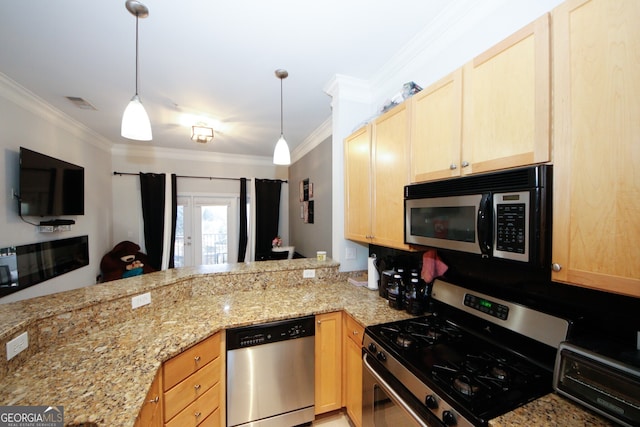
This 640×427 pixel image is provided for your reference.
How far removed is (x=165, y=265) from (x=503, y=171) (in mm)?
5047

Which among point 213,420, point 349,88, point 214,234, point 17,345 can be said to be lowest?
point 213,420

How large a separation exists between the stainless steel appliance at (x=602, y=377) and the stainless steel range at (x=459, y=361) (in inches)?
4.0

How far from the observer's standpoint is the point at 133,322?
1455 mm

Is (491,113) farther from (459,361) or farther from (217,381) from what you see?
(217,381)

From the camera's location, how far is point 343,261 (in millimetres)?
2359

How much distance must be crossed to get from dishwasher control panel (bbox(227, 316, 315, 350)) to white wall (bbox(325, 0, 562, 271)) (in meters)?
0.80

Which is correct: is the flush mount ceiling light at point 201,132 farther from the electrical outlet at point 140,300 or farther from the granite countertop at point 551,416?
the granite countertop at point 551,416

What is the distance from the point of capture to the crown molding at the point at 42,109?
7.39ft

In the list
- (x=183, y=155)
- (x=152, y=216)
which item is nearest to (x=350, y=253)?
(x=152, y=216)

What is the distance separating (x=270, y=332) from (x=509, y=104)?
1739 mm

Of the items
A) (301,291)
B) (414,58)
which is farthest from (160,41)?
(301,291)

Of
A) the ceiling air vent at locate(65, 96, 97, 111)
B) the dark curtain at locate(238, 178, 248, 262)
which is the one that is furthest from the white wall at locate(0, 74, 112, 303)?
the dark curtain at locate(238, 178, 248, 262)

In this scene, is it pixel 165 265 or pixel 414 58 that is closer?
pixel 414 58

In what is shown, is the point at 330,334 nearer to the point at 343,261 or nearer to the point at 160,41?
the point at 343,261
